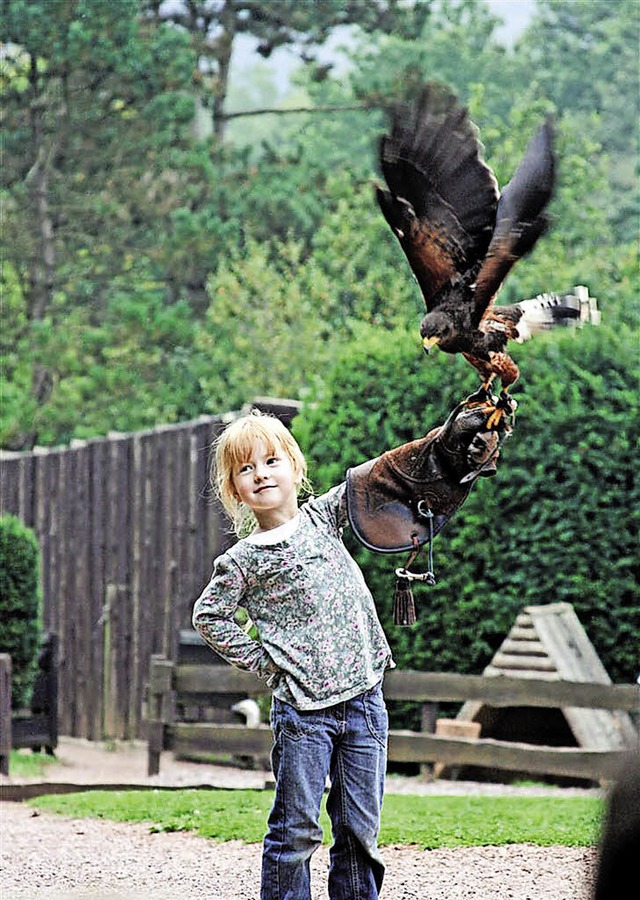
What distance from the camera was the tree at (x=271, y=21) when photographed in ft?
69.6

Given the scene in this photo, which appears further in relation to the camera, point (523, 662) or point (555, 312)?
point (523, 662)

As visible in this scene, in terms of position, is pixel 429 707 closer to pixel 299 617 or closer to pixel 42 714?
pixel 42 714

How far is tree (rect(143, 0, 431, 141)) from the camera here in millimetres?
21219

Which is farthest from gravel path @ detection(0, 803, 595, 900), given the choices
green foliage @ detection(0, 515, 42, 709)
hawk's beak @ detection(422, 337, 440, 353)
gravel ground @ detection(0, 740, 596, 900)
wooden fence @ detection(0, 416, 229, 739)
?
wooden fence @ detection(0, 416, 229, 739)

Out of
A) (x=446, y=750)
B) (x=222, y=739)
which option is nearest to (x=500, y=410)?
(x=446, y=750)

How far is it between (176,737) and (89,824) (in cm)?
224

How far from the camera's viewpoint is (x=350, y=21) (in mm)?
21453

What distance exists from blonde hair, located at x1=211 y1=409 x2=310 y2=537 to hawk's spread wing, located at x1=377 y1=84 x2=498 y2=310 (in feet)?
2.61

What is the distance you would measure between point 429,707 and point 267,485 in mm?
4860

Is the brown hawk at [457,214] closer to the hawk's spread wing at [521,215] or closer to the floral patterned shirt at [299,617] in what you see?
A: the hawk's spread wing at [521,215]

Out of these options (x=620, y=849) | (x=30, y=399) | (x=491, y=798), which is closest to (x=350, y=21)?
(x=30, y=399)

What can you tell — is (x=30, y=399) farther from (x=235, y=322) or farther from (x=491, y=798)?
(x=491, y=798)

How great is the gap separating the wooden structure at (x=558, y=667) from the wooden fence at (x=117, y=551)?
7.99 ft

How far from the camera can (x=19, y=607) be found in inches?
415
